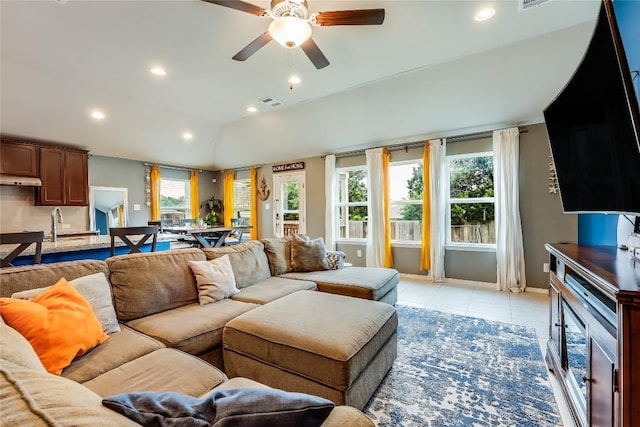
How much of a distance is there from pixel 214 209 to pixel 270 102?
4.07 m

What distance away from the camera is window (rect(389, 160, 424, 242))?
203 inches

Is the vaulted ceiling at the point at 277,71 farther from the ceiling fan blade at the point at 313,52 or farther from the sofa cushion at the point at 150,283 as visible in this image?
the sofa cushion at the point at 150,283

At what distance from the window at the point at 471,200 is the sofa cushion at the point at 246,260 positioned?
130 inches

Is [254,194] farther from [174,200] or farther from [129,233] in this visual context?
[129,233]

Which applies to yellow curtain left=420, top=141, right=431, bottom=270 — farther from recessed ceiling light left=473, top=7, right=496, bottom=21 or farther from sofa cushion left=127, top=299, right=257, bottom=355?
sofa cushion left=127, top=299, right=257, bottom=355

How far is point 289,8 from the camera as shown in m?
2.06

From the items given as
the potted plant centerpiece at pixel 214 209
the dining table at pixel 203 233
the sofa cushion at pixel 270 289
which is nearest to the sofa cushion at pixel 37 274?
the sofa cushion at pixel 270 289

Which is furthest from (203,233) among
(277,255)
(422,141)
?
(422,141)

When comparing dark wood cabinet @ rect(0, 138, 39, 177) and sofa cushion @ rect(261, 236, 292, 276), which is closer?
sofa cushion @ rect(261, 236, 292, 276)

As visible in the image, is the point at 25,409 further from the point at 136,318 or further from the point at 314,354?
the point at 136,318

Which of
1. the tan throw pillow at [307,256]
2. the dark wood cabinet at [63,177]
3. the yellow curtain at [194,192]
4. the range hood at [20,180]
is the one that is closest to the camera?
the tan throw pillow at [307,256]

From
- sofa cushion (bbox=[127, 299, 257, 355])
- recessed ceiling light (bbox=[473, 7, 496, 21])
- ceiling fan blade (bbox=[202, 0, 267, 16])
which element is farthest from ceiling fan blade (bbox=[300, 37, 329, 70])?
sofa cushion (bbox=[127, 299, 257, 355])

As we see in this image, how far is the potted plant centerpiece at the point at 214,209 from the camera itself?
25.0 feet

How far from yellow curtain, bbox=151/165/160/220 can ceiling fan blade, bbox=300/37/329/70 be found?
213 inches
